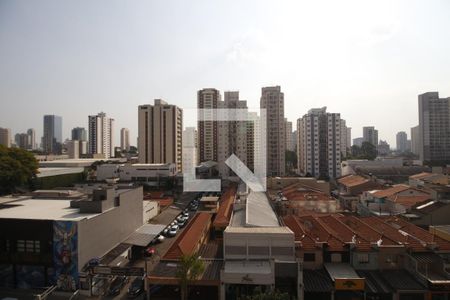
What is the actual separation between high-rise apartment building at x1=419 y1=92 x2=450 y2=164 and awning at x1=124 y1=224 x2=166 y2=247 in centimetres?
3630

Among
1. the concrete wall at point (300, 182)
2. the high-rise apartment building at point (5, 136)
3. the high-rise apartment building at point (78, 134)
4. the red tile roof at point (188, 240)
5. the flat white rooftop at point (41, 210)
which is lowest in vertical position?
the red tile roof at point (188, 240)

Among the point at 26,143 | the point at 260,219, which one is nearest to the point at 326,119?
the point at 260,219

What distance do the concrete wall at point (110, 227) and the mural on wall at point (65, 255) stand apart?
148mm

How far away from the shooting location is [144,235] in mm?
11336

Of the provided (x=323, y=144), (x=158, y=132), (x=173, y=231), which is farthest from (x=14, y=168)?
(x=323, y=144)

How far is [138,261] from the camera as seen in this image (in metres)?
10.2

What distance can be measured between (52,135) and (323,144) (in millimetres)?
56557

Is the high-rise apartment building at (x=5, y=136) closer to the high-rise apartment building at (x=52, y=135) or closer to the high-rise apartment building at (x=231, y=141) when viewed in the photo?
the high-rise apartment building at (x=52, y=135)

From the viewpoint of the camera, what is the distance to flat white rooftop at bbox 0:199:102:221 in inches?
346

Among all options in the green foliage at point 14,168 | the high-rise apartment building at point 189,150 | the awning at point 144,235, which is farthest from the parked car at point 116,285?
the high-rise apartment building at point 189,150

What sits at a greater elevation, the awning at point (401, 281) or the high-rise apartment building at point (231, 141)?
the high-rise apartment building at point (231, 141)

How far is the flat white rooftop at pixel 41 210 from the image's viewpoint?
346 inches

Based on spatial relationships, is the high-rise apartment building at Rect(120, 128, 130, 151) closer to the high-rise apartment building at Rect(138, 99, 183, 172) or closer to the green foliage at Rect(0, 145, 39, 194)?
the high-rise apartment building at Rect(138, 99, 183, 172)

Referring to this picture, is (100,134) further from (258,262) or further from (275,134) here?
(258,262)
